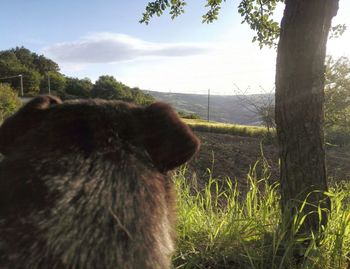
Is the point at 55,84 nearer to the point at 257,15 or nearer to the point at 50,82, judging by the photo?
the point at 50,82

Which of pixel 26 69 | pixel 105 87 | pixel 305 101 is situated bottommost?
pixel 105 87

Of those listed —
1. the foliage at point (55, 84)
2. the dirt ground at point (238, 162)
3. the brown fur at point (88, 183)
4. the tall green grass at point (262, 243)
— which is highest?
the brown fur at point (88, 183)

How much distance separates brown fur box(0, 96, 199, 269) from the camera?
4.39 feet

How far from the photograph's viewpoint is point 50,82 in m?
38.5

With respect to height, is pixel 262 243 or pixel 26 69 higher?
pixel 26 69

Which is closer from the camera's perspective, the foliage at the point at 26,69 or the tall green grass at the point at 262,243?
the tall green grass at the point at 262,243

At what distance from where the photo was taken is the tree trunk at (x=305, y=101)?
3.16 metres

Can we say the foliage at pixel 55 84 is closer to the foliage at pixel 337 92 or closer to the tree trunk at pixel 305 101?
the foliage at pixel 337 92

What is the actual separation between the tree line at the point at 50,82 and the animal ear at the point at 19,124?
1141cm

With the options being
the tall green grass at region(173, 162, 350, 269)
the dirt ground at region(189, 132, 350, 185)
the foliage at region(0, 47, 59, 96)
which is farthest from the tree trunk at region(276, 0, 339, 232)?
the foliage at region(0, 47, 59, 96)

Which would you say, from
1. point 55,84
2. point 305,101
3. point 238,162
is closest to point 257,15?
point 305,101

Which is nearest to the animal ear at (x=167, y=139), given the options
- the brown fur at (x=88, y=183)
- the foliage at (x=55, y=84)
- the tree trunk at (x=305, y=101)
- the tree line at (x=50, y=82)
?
the brown fur at (x=88, y=183)

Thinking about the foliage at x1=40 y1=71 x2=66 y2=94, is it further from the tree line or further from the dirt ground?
the dirt ground

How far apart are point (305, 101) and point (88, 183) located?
2.14 m
